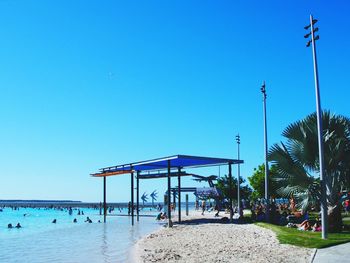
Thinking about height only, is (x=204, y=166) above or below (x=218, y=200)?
above

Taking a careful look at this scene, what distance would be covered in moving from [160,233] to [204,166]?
9103 millimetres

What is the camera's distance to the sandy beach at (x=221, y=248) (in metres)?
13.2

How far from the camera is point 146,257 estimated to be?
14922 mm

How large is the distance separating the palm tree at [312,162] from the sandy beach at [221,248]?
95.0 inches

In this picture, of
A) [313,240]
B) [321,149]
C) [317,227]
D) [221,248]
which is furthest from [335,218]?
[221,248]

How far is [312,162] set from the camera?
18.8m

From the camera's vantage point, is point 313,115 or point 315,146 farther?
point 313,115

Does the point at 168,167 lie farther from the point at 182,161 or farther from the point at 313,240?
the point at 313,240

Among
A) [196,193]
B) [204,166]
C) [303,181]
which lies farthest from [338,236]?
[196,193]

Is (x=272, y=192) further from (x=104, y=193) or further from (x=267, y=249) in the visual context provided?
(x=267, y=249)

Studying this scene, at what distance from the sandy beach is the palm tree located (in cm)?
241

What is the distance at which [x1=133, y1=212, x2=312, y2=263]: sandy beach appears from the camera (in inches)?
519

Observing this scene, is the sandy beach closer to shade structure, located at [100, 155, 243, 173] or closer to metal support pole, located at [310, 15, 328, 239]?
metal support pole, located at [310, 15, 328, 239]

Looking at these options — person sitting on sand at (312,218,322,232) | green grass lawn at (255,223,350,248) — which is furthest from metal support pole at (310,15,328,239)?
person sitting on sand at (312,218,322,232)
